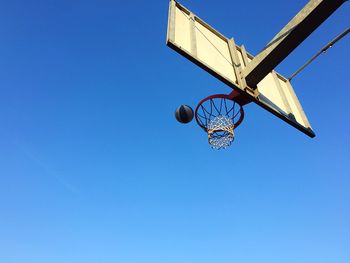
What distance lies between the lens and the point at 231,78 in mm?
4758

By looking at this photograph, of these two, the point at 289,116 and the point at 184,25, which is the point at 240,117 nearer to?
the point at 289,116

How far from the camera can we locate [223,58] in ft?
16.7

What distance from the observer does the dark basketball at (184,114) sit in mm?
5883

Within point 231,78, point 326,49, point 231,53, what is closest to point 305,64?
point 326,49

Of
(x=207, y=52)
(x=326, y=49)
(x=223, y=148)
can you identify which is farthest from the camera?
(x=223, y=148)

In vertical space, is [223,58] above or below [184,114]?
above

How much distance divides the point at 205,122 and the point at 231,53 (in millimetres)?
1441

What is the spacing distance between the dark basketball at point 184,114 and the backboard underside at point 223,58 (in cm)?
133

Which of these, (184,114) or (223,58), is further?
(184,114)

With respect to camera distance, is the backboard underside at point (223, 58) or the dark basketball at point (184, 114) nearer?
the backboard underside at point (223, 58)

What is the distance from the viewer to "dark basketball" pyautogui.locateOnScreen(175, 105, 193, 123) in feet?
19.3

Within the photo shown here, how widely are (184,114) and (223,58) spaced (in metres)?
A: 1.41

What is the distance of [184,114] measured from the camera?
19.3 ft

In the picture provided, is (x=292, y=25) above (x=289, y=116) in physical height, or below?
above
